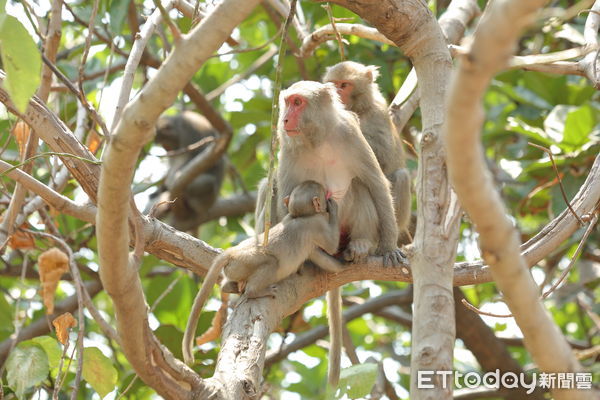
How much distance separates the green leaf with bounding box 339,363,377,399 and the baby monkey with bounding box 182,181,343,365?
120 centimetres

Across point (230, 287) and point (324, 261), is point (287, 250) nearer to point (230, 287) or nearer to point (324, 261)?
point (324, 261)

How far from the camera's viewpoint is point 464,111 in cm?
153

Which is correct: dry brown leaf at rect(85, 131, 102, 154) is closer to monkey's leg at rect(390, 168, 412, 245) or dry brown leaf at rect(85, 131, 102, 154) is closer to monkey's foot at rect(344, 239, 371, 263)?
monkey's foot at rect(344, 239, 371, 263)

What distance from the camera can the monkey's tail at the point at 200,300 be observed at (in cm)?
365

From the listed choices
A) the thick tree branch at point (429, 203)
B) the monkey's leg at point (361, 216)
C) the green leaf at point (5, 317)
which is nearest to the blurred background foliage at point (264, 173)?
the green leaf at point (5, 317)

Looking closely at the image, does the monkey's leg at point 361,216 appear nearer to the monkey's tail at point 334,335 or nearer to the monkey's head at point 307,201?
the monkey's head at point 307,201

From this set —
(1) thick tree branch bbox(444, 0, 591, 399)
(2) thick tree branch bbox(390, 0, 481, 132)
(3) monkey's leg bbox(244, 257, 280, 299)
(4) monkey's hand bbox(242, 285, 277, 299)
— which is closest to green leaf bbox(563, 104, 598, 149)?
(2) thick tree branch bbox(390, 0, 481, 132)

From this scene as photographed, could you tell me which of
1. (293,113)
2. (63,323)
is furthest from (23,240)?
(293,113)

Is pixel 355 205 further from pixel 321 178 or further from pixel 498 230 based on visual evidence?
pixel 498 230

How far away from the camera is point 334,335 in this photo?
190 inches

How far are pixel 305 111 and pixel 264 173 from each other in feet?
8.56

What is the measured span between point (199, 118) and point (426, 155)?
11.4 m

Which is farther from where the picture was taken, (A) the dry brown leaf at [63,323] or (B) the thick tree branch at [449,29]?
(B) the thick tree branch at [449,29]

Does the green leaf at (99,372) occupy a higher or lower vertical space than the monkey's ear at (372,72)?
lower
